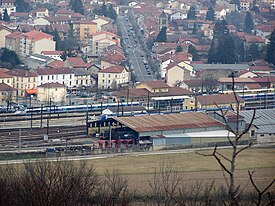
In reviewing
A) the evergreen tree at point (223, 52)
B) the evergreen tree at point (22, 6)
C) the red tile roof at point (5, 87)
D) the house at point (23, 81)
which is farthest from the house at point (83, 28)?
the red tile roof at point (5, 87)

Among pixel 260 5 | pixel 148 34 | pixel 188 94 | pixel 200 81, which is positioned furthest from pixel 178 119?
pixel 260 5

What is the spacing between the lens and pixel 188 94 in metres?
11.7

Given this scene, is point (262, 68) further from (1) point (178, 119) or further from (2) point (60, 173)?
(2) point (60, 173)

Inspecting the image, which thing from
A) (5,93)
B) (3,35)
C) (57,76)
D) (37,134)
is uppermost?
(3,35)

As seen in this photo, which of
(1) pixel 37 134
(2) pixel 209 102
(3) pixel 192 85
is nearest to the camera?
(1) pixel 37 134

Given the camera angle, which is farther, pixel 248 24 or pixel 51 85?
pixel 248 24

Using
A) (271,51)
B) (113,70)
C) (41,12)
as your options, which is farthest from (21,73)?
(41,12)

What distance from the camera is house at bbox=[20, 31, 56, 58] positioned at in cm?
1428

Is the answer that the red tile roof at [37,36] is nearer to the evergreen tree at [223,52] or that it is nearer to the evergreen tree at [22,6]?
the evergreen tree at [223,52]

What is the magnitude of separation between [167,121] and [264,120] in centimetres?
105

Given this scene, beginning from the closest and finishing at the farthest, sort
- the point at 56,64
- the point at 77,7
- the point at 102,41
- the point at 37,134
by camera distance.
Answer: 1. the point at 37,134
2. the point at 56,64
3. the point at 102,41
4. the point at 77,7

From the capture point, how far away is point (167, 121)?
8852 millimetres

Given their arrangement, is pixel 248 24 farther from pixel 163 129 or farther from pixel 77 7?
pixel 163 129

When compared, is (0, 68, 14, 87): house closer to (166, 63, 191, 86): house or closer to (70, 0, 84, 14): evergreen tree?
(166, 63, 191, 86): house
